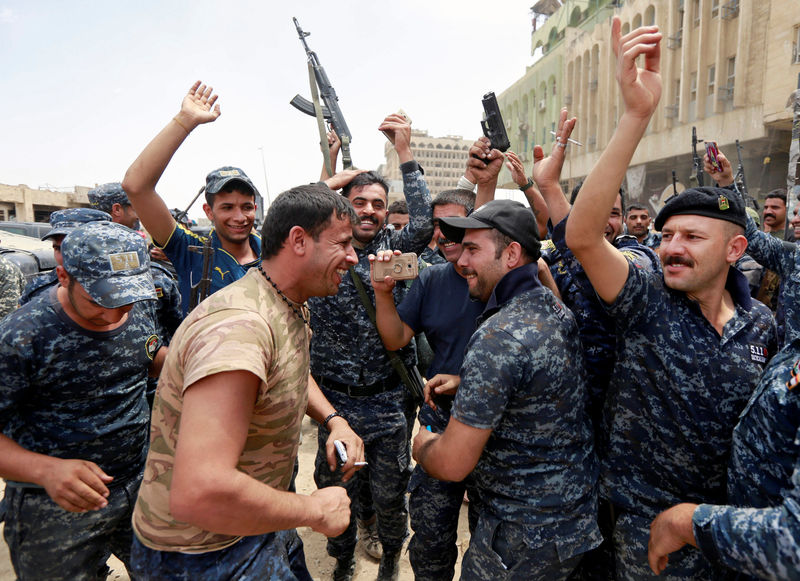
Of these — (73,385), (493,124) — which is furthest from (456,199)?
(73,385)

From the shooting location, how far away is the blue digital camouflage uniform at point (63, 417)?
197 centimetres

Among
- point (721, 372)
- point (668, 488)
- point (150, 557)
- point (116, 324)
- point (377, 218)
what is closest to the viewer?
point (150, 557)

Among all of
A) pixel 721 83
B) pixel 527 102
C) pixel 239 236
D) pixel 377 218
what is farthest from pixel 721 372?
pixel 527 102

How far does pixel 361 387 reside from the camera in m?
3.13

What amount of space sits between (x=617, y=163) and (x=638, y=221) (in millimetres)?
5378

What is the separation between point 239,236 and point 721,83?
1797 centimetres

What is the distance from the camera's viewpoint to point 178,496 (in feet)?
3.97

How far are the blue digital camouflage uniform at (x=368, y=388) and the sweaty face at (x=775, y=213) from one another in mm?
5034

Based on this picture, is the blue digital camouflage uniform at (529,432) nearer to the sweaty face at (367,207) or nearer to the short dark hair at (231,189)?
the sweaty face at (367,207)

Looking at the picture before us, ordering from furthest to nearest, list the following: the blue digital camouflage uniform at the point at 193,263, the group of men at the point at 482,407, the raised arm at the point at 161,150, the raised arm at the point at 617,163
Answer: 1. the blue digital camouflage uniform at the point at 193,263
2. the raised arm at the point at 161,150
3. the raised arm at the point at 617,163
4. the group of men at the point at 482,407

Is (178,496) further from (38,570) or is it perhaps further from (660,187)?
(660,187)

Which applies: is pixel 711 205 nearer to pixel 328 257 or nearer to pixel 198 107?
pixel 328 257

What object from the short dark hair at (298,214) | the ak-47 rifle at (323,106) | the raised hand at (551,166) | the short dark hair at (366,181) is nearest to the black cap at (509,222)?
the raised hand at (551,166)

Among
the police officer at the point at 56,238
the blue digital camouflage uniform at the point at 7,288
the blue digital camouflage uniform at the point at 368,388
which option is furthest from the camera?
the blue digital camouflage uniform at the point at 7,288
